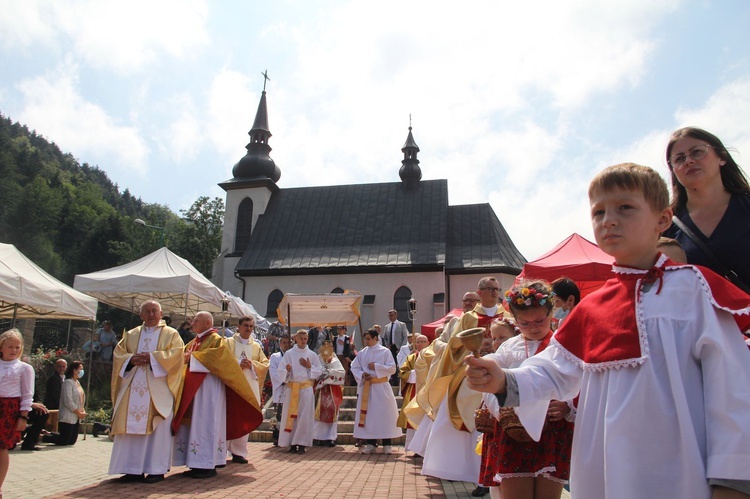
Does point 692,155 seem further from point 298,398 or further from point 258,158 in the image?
point 258,158

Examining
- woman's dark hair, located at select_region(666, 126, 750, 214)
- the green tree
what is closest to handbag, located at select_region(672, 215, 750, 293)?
woman's dark hair, located at select_region(666, 126, 750, 214)

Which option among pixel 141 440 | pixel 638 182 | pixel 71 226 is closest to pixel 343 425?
pixel 141 440

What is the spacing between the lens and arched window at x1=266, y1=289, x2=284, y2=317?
112 feet

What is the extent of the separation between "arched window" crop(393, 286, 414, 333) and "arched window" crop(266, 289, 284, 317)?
23.4 ft

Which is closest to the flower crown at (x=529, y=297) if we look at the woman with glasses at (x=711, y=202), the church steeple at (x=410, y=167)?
the woman with glasses at (x=711, y=202)

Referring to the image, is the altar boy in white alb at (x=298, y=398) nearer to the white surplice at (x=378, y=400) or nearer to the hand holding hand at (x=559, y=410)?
the white surplice at (x=378, y=400)

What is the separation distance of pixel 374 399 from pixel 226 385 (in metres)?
4.27

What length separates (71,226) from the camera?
70.7 m

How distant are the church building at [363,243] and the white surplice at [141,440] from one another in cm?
2429

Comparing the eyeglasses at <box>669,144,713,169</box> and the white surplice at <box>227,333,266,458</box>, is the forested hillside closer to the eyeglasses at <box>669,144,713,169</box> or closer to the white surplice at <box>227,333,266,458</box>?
the white surplice at <box>227,333,266,458</box>

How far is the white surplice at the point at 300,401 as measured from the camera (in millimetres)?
11633

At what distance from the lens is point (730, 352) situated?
1.82m

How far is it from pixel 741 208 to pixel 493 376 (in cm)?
174

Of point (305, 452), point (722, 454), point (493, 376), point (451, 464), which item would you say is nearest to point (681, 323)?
point (722, 454)
